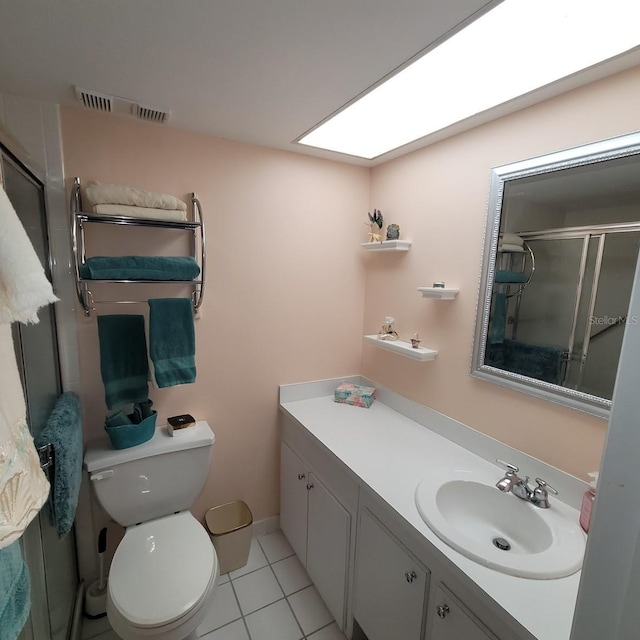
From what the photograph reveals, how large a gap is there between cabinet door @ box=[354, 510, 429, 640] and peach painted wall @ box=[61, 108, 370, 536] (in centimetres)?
83

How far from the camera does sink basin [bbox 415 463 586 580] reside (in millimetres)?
894

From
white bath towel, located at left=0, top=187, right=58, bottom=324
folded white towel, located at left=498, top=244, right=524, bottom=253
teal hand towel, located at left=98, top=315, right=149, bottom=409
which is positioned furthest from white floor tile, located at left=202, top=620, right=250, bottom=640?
folded white towel, located at left=498, top=244, right=524, bottom=253

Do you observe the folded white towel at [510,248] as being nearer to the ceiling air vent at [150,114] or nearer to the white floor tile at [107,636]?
the ceiling air vent at [150,114]

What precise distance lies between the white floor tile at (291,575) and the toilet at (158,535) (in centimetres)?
45

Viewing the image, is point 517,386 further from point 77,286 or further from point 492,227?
point 77,286

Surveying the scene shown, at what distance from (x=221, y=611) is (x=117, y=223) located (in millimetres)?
1803

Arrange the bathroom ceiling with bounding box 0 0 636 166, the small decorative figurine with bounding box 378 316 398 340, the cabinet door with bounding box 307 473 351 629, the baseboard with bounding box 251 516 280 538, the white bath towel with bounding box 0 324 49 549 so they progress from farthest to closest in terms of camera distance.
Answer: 1. the baseboard with bounding box 251 516 280 538
2. the small decorative figurine with bounding box 378 316 398 340
3. the cabinet door with bounding box 307 473 351 629
4. the bathroom ceiling with bounding box 0 0 636 166
5. the white bath towel with bounding box 0 324 49 549

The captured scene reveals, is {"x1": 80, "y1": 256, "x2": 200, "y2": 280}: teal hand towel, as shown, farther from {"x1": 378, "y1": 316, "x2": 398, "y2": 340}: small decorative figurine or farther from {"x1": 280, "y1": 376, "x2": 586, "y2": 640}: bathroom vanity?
{"x1": 378, "y1": 316, "x2": 398, "y2": 340}: small decorative figurine

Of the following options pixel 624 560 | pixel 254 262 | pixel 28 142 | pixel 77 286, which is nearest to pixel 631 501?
pixel 624 560

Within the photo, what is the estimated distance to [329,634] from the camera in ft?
4.89

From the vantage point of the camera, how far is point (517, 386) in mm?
1291

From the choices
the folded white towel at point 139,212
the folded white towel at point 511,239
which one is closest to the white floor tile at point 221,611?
the folded white towel at point 139,212

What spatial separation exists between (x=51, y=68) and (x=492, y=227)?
1625mm

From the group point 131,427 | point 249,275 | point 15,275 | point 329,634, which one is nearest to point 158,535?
point 131,427
